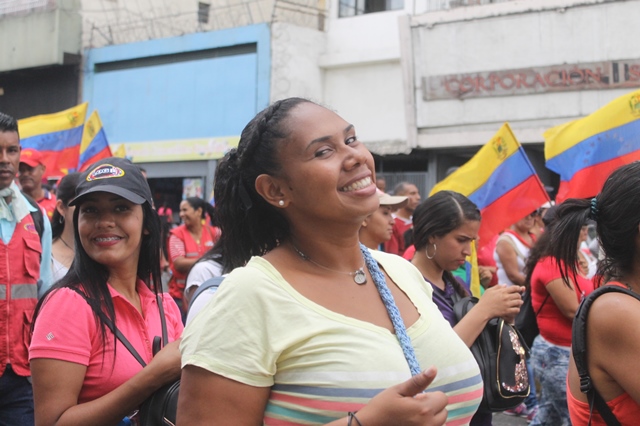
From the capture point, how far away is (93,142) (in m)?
9.91

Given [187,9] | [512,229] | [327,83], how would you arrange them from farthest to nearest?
[187,9]
[327,83]
[512,229]

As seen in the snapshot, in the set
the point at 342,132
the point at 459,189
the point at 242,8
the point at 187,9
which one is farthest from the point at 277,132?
the point at 187,9

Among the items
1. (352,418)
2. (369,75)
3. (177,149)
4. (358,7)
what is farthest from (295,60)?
(352,418)

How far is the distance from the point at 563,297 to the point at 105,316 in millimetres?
3285

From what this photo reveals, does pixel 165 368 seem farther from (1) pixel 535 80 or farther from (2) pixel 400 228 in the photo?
(1) pixel 535 80

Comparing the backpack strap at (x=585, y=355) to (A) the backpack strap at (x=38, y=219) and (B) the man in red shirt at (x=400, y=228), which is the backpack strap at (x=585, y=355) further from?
(B) the man in red shirt at (x=400, y=228)

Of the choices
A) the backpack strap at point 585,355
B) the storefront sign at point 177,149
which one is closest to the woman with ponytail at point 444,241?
the backpack strap at point 585,355

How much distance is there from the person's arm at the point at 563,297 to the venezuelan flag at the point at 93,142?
6455 mm

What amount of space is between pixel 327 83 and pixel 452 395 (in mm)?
15327

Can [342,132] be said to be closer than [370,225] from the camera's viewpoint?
Yes

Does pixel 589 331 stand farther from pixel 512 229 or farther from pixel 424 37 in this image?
pixel 424 37

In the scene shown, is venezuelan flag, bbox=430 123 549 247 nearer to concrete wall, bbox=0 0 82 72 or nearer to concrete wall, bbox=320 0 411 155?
concrete wall, bbox=320 0 411 155

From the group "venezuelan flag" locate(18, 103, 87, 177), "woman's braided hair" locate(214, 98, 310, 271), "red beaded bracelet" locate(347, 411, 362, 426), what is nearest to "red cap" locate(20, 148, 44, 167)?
"venezuelan flag" locate(18, 103, 87, 177)

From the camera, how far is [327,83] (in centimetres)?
1698
